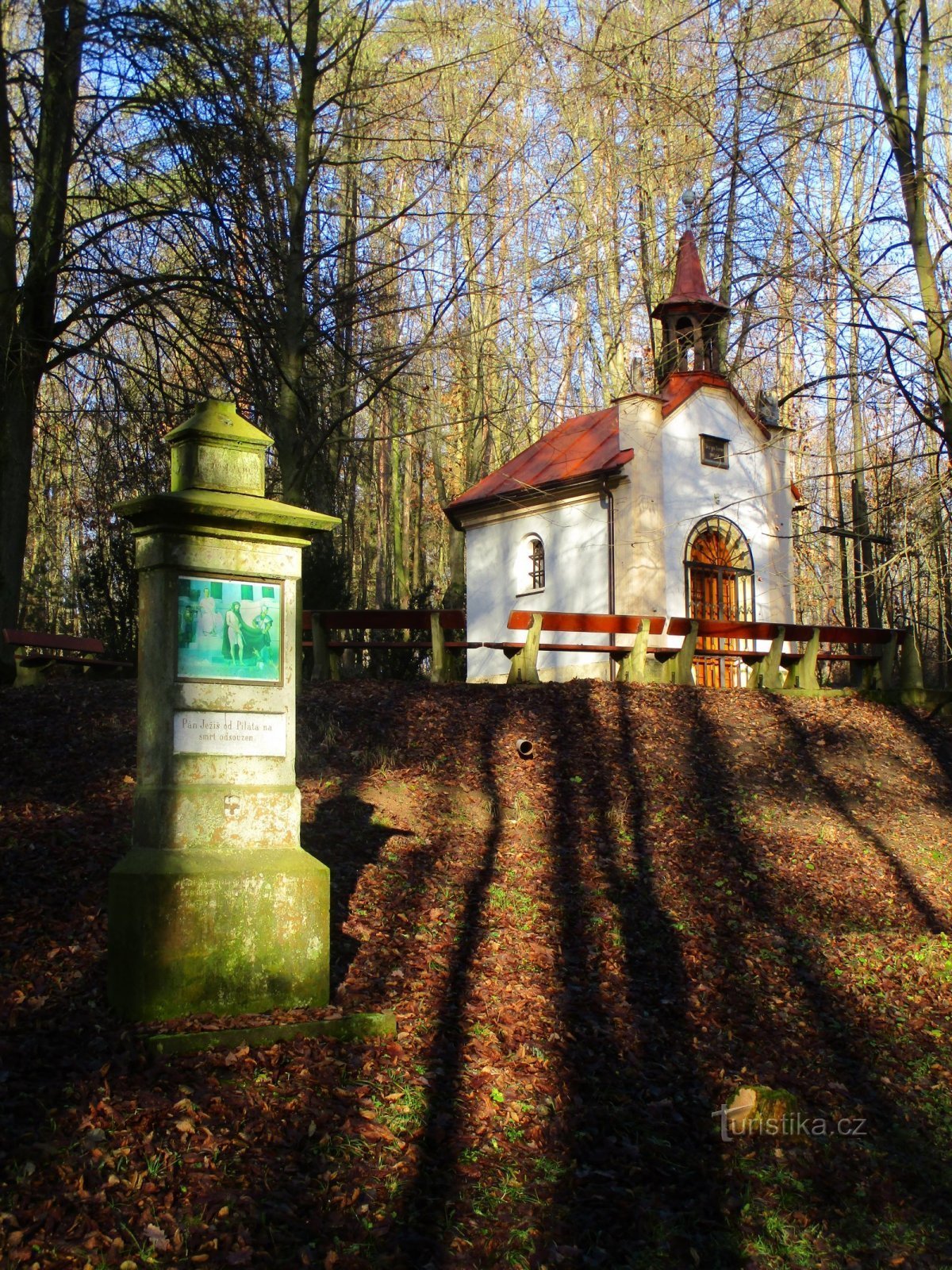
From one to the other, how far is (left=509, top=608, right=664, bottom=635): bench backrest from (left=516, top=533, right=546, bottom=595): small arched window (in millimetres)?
7162

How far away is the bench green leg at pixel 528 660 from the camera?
47.2 ft

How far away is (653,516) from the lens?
828 inches

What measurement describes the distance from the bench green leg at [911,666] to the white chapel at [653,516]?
4443 mm

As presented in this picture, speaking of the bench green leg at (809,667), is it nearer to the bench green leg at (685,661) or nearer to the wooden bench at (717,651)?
the wooden bench at (717,651)

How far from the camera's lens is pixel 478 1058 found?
18.5ft

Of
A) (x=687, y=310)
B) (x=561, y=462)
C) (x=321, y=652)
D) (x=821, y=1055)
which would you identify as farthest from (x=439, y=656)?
(x=687, y=310)

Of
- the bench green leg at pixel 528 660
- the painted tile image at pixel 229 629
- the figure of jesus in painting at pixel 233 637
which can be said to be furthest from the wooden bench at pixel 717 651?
the figure of jesus in painting at pixel 233 637

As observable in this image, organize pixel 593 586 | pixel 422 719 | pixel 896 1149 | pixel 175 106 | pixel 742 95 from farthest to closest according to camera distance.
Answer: pixel 593 586
pixel 422 719
pixel 742 95
pixel 175 106
pixel 896 1149

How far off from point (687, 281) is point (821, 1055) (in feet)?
64.3

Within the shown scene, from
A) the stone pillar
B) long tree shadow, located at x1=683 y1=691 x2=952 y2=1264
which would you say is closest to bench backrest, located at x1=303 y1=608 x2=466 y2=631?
long tree shadow, located at x1=683 y1=691 x2=952 y2=1264

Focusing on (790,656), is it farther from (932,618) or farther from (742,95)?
(932,618)

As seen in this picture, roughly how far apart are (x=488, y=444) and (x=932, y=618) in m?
14.2

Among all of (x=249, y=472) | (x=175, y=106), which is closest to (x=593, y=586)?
(x=175, y=106)

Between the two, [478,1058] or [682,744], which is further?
[682,744]
